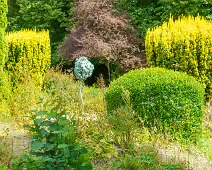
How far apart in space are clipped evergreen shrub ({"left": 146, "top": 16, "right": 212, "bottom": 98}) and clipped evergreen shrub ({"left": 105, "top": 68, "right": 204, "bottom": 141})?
4.73 ft

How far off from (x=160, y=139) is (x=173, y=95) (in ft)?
2.13

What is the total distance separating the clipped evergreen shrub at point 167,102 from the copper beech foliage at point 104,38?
213 inches

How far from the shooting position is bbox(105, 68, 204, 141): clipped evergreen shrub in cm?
525

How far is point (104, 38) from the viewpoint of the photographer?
36.9ft

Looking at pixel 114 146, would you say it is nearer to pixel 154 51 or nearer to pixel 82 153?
pixel 82 153

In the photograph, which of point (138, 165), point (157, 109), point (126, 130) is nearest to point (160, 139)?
point (157, 109)

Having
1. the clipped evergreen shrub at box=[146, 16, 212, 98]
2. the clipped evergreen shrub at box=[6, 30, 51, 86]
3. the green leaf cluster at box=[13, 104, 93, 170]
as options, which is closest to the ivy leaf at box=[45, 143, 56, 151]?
the green leaf cluster at box=[13, 104, 93, 170]

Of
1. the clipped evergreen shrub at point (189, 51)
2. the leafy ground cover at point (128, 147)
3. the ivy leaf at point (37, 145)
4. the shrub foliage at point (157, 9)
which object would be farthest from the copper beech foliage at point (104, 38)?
the ivy leaf at point (37, 145)

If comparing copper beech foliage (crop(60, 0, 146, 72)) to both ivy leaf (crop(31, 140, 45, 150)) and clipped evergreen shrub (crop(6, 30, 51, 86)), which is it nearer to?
clipped evergreen shrub (crop(6, 30, 51, 86))

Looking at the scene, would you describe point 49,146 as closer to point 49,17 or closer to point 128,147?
point 128,147

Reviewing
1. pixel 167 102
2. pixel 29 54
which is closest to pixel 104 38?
pixel 29 54

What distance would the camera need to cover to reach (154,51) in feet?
23.8

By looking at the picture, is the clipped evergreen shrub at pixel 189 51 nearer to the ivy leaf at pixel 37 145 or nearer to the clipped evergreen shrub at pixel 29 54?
the clipped evergreen shrub at pixel 29 54

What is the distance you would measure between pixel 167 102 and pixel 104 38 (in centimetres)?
631
